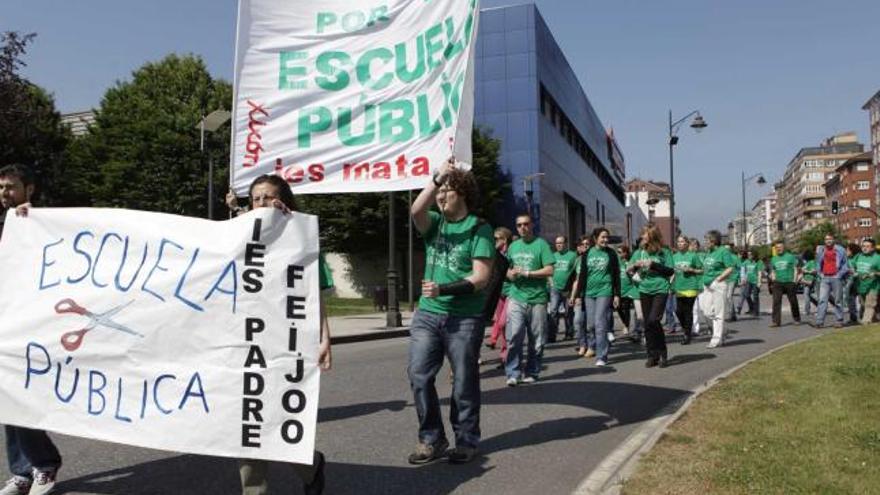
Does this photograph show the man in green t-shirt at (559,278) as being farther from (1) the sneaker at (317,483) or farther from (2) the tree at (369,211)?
(2) the tree at (369,211)

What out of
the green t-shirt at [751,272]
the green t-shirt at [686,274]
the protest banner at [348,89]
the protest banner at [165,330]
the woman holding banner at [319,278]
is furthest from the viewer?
the green t-shirt at [751,272]

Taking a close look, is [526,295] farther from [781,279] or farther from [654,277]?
[781,279]

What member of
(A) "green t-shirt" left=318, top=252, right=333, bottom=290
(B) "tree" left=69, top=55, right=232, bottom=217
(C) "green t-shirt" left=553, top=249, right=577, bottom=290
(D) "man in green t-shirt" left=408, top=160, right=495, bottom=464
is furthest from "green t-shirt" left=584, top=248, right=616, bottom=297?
(B) "tree" left=69, top=55, right=232, bottom=217

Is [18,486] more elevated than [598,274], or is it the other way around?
[598,274]

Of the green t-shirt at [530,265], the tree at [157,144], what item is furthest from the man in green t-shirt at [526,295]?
the tree at [157,144]

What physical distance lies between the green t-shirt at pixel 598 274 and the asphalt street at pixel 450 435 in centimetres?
101

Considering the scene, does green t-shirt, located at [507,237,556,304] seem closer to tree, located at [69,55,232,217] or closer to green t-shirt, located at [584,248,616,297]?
green t-shirt, located at [584,248,616,297]

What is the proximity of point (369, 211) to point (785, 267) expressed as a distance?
21375 mm

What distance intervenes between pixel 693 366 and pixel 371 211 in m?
25.7

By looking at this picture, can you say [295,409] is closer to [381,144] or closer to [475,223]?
[475,223]

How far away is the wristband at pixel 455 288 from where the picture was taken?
15.7ft

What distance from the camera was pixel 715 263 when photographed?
13.6m

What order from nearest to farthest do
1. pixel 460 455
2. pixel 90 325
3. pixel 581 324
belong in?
pixel 90 325, pixel 460 455, pixel 581 324

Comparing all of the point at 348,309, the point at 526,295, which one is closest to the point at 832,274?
the point at 526,295
